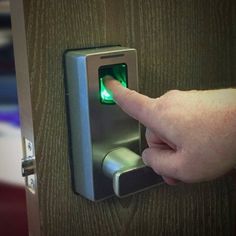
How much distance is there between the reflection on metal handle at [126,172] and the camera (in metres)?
0.42

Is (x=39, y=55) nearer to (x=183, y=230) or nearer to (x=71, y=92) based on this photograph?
(x=71, y=92)

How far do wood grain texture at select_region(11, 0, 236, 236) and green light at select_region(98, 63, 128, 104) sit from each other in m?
0.04

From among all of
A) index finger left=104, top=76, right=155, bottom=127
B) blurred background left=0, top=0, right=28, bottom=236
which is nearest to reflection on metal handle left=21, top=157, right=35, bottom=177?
index finger left=104, top=76, right=155, bottom=127

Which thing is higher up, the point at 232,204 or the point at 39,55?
the point at 39,55

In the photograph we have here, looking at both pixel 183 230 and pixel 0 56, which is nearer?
pixel 183 230

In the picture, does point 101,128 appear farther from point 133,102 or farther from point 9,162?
point 9,162

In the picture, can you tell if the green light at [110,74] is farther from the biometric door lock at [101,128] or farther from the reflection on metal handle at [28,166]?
the reflection on metal handle at [28,166]

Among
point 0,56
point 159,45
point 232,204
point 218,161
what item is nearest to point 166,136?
point 218,161

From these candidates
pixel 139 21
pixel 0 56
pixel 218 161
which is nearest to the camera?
pixel 218 161

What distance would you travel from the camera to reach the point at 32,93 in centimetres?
41

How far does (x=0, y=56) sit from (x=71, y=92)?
0.64m

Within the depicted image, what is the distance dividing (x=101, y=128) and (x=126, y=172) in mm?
56

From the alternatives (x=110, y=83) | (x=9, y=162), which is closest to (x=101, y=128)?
(x=110, y=83)

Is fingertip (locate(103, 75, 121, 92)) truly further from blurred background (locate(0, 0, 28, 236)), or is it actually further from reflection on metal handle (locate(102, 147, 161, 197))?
blurred background (locate(0, 0, 28, 236))
